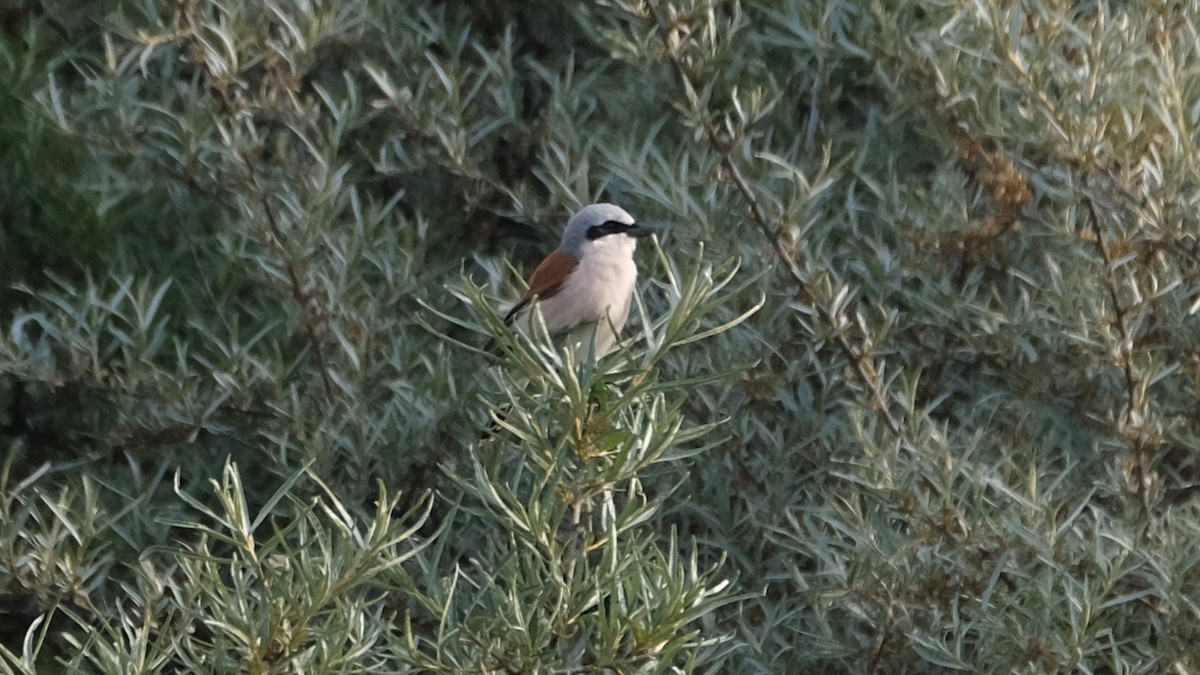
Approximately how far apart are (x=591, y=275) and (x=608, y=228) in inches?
8.7

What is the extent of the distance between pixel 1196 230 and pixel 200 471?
1.87m

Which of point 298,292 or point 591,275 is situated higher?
point 298,292

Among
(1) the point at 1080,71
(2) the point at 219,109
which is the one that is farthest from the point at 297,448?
(1) the point at 1080,71

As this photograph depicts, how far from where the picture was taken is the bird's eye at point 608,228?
10.9 ft

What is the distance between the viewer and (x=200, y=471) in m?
2.95

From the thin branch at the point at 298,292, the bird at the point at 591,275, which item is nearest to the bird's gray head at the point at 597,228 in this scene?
the bird at the point at 591,275

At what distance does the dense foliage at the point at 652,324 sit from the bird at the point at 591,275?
0.31ft

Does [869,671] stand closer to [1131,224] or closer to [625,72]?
[1131,224]

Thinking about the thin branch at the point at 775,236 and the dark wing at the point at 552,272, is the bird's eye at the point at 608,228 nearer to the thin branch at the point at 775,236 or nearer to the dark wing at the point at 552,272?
the dark wing at the point at 552,272

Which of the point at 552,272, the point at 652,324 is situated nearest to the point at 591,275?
the point at 552,272

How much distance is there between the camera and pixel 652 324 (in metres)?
1.62

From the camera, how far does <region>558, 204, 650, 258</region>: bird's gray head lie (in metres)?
3.18

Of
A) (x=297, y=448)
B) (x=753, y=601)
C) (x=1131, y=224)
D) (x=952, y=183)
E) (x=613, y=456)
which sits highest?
(x=613, y=456)

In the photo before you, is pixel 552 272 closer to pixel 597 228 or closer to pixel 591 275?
pixel 591 275
